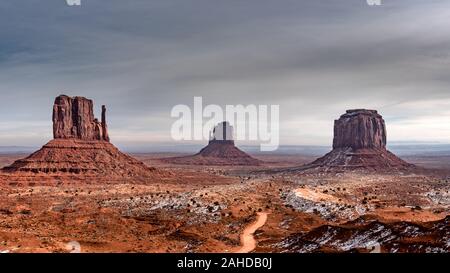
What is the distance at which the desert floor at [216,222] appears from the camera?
→ 28936 mm

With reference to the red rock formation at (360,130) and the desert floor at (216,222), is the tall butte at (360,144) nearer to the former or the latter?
the red rock formation at (360,130)

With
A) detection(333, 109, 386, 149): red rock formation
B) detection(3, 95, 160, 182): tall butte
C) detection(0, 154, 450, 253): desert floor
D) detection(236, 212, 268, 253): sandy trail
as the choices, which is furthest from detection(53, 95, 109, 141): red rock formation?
detection(333, 109, 386, 149): red rock formation

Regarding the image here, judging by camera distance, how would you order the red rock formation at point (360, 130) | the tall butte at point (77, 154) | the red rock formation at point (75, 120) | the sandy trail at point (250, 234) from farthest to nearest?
the red rock formation at point (360, 130) < the red rock formation at point (75, 120) < the tall butte at point (77, 154) < the sandy trail at point (250, 234)

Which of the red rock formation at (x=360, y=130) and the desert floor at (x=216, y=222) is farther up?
the red rock formation at (x=360, y=130)

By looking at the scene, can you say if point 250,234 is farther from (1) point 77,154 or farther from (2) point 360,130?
(2) point 360,130

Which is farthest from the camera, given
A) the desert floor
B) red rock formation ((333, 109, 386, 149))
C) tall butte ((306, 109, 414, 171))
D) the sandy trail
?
red rock formation ((333, 109, 386, 149))

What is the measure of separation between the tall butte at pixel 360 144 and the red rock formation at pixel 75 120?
84.6m

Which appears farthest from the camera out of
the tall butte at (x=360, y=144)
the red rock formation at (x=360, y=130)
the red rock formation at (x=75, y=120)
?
the red rock formation at (x=360, y=130)

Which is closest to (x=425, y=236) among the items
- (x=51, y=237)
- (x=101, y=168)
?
(x=51, y=237)

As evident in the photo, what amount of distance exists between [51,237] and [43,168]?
219 ft

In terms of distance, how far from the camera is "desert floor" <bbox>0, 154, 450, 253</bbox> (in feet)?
94.9

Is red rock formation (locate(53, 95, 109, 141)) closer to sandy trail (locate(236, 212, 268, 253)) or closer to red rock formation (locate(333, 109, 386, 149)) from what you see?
sandy trail (locate(236, 212, 268, 253))

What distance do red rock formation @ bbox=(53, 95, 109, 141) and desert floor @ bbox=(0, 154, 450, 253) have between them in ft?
106

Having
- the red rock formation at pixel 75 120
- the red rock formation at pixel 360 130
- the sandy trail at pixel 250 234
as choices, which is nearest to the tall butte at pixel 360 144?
the red rock formation at pixel 360 130
